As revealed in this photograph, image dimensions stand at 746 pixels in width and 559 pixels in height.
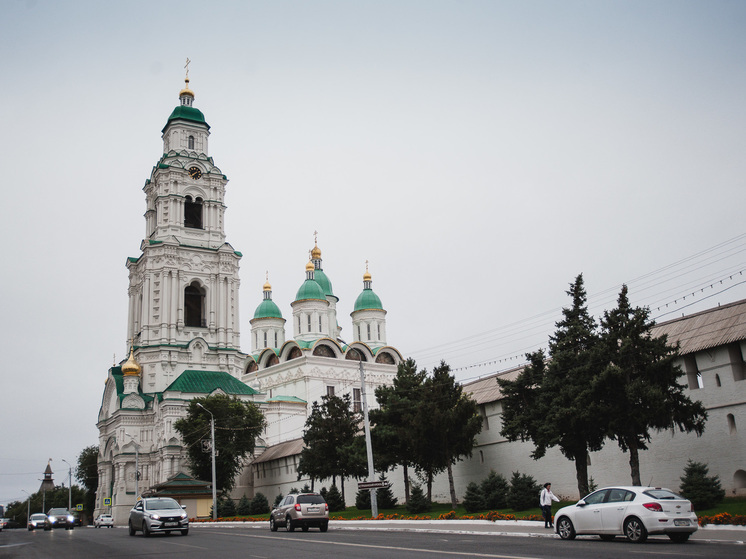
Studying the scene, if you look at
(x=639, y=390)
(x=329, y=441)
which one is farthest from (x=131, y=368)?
(x=639, y=390)

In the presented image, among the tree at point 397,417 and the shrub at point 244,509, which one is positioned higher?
the tree at point 397,417

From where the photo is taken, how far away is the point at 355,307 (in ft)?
294

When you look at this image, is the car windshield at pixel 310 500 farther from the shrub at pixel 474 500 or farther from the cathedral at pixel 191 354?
the cathedral at pixel 191 354

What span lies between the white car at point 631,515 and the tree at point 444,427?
1521 centimetres

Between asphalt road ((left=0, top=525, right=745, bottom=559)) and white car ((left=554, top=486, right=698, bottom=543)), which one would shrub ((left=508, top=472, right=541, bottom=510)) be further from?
white car ((left=554, top=486, right=698, bottom=543))

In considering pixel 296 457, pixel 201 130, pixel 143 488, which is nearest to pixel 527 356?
pixel 296 457

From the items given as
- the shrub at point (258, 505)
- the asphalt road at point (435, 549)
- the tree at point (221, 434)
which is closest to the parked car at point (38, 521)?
the tree at point (221, 434)

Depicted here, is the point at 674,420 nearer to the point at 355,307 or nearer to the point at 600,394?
the point at 600,394

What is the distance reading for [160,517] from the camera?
80.6ft

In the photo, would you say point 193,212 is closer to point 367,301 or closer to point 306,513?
point 367,301

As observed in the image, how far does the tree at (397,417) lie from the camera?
35.0 meters

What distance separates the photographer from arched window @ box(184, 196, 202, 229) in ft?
241

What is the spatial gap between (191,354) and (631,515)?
5717 centimetres

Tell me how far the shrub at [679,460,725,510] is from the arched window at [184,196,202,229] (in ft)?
196
